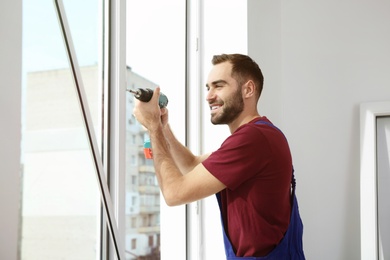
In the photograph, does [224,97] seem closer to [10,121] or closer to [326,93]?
[10,121]

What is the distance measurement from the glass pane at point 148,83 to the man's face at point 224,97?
1.16 feet

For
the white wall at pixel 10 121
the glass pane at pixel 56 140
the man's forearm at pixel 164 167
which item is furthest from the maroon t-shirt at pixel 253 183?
the white wall at pixel 10 121

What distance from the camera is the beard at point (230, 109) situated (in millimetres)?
2178

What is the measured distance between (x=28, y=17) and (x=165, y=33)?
122 cm

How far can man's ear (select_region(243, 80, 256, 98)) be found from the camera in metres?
2.22

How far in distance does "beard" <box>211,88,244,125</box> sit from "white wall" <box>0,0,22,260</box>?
0.91 meters

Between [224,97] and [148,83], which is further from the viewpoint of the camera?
[148,83]

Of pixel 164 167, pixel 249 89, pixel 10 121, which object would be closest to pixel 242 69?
pixel 249 89

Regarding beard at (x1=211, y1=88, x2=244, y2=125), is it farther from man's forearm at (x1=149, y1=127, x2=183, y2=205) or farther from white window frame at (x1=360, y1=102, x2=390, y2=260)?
white window frame at (x1=360, y1=102, x2=390, y2=260)

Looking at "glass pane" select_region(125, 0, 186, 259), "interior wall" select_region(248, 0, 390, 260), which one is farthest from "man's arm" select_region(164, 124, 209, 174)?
"interior wall" select_region(248, 0, 390, 260)

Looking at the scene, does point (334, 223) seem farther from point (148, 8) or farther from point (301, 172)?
point (148, 8)

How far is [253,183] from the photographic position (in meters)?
2.01

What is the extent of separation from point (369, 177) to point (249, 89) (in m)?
1.17

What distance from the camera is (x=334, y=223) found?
318 centimetres
